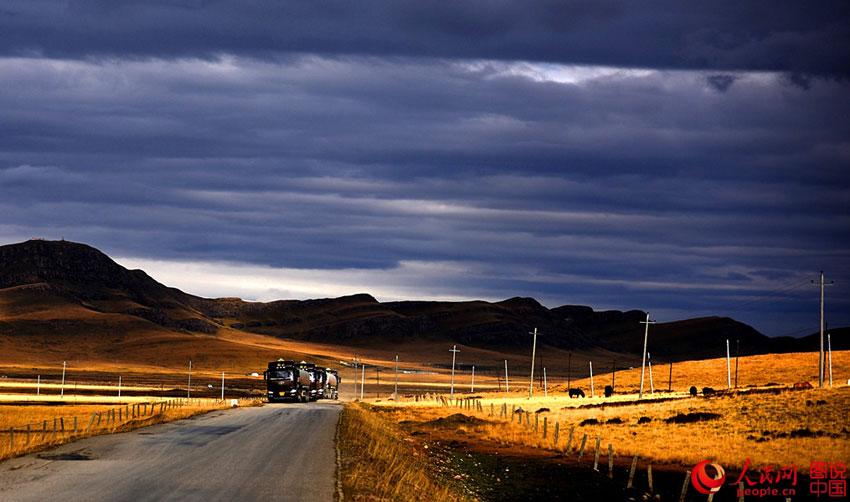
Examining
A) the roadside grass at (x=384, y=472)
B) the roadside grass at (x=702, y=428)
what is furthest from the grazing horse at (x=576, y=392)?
the roadside grass at (x=384, y=472)

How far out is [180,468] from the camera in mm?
33031

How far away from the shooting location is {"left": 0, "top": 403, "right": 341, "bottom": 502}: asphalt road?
1053 inches

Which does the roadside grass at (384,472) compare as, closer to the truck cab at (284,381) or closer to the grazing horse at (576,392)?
the truck cab at (284,381)

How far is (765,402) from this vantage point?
6694cm

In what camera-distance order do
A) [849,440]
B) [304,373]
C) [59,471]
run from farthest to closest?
[304,373] < [849,440] < [59,471]

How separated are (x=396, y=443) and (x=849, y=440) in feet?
67.6

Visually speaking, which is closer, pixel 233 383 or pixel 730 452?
pixel 730 452

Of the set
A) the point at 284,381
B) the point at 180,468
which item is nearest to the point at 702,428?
the point at 180,468

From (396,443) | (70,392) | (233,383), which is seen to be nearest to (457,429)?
(396,443)

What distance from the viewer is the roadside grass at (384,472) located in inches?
1142

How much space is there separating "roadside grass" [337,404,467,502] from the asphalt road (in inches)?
26.5

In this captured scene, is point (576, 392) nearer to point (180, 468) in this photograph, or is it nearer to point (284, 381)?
point (284, 381)

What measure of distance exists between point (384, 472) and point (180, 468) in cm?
634

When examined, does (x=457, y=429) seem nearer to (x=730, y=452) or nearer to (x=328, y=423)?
(x=328, y=423)
